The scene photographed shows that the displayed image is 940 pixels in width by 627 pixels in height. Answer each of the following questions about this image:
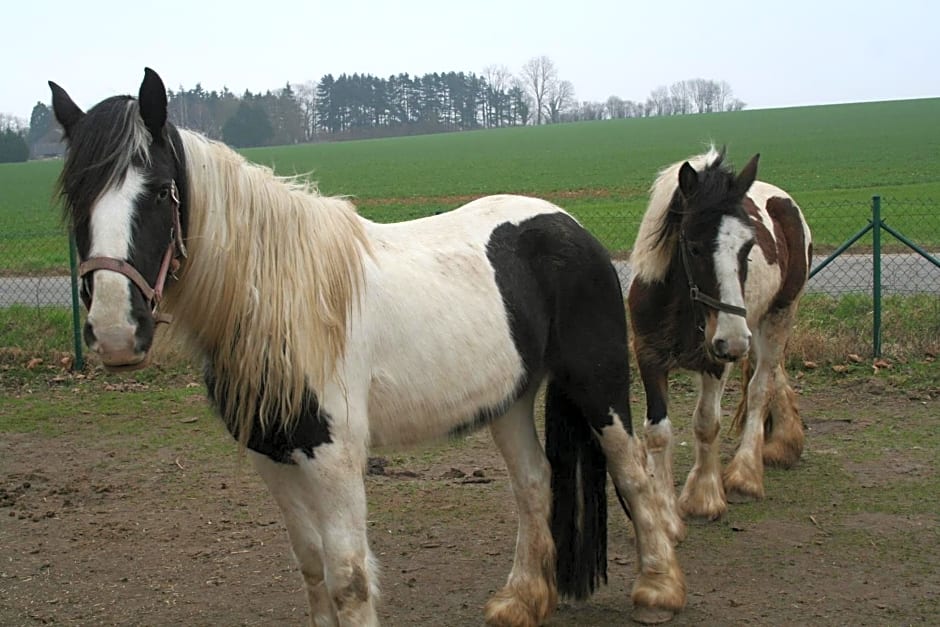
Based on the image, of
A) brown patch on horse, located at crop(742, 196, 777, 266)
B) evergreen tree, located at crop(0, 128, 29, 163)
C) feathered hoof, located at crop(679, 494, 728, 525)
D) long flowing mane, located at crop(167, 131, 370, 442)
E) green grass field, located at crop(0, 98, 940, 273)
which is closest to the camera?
long flowing mane, located at crop(167, 131, 370, 442)

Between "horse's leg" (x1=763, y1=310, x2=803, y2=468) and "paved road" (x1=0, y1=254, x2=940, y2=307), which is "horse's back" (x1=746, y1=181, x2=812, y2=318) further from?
"paved road" (x1=0, y1=254, x2=940, y2=307)

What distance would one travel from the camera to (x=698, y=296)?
4.73 metres

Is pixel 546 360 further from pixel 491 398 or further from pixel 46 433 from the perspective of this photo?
pixel 46 433

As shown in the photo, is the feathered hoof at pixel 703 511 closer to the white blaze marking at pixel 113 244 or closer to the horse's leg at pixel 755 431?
the horse's leg at pixel 755 431

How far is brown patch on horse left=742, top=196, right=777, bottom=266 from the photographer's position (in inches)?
229

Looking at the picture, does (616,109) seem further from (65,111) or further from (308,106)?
(65,111)

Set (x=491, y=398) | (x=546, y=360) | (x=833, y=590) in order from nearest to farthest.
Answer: (x=491, y=398) → (x=546, y=360) → (x=833, y=590)

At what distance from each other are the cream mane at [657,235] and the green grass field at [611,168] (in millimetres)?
1949

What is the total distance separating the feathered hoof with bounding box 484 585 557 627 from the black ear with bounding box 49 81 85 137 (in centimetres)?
266

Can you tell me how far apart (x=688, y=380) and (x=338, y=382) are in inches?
235

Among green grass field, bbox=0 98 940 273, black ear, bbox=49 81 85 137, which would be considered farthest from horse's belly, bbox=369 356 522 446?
black ear, bbox=49 81 85 137

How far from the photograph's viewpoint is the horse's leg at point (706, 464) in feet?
17.9

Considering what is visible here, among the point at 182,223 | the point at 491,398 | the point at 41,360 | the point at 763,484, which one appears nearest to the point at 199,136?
the point at 182,223

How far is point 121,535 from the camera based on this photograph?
5.29 m
